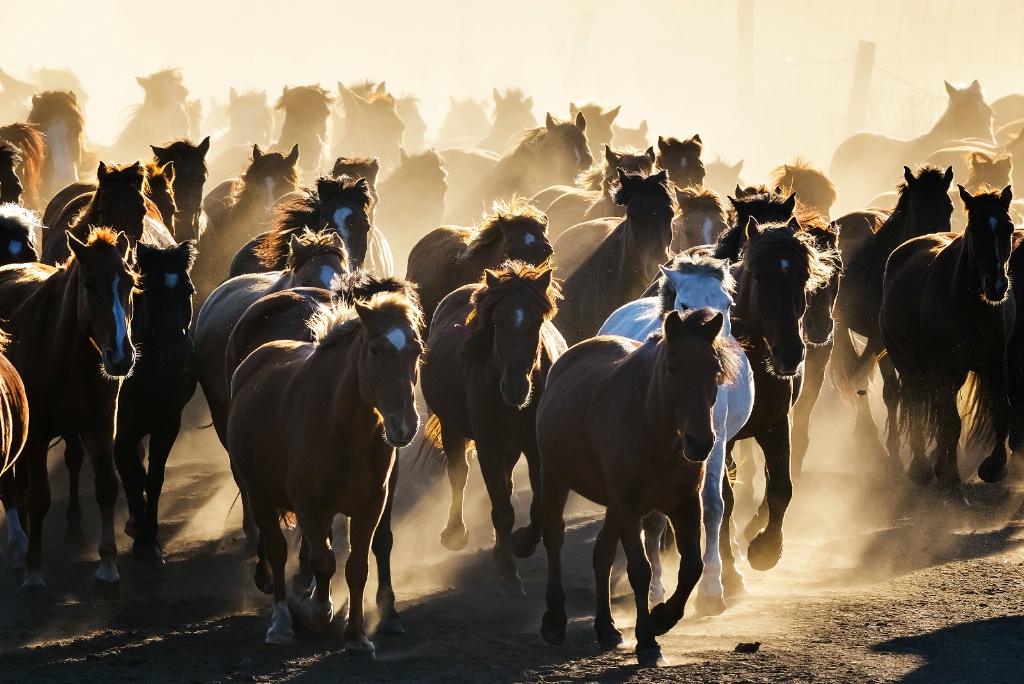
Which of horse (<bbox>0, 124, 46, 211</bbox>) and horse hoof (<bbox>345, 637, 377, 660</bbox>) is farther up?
horse (<bbox>0, 124, 46, 211</bbox>)

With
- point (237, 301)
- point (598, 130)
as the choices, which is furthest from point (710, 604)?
point (598, 130)

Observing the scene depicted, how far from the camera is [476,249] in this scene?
9.76 meters

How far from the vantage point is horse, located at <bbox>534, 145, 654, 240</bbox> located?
12617 millimetres

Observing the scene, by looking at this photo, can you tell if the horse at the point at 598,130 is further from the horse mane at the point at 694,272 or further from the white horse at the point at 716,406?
the horse mane at the point at 694,272

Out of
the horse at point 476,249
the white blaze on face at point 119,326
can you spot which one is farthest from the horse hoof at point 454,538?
the white blaze on face at point 119,326

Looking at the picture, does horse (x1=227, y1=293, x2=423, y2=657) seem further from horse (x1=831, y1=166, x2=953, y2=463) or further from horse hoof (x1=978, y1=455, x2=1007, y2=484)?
horse (x1=831, y1=166, x2=953, y2=463)

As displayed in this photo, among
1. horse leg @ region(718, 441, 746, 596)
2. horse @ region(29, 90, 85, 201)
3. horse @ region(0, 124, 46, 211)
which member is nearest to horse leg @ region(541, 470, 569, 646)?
horse leg @ region(718, 441, 746, 596)

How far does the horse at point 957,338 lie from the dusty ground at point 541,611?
0.38 meters

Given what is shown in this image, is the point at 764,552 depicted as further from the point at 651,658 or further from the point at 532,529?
the point at 651,658

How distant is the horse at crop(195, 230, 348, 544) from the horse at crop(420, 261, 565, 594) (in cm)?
87

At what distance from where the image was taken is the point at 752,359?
25.1 feet

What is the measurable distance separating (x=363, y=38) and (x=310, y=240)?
6827 centimetres

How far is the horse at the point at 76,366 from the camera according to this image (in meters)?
7.39

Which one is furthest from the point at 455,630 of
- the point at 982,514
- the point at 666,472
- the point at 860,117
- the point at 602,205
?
the point at 860,117
